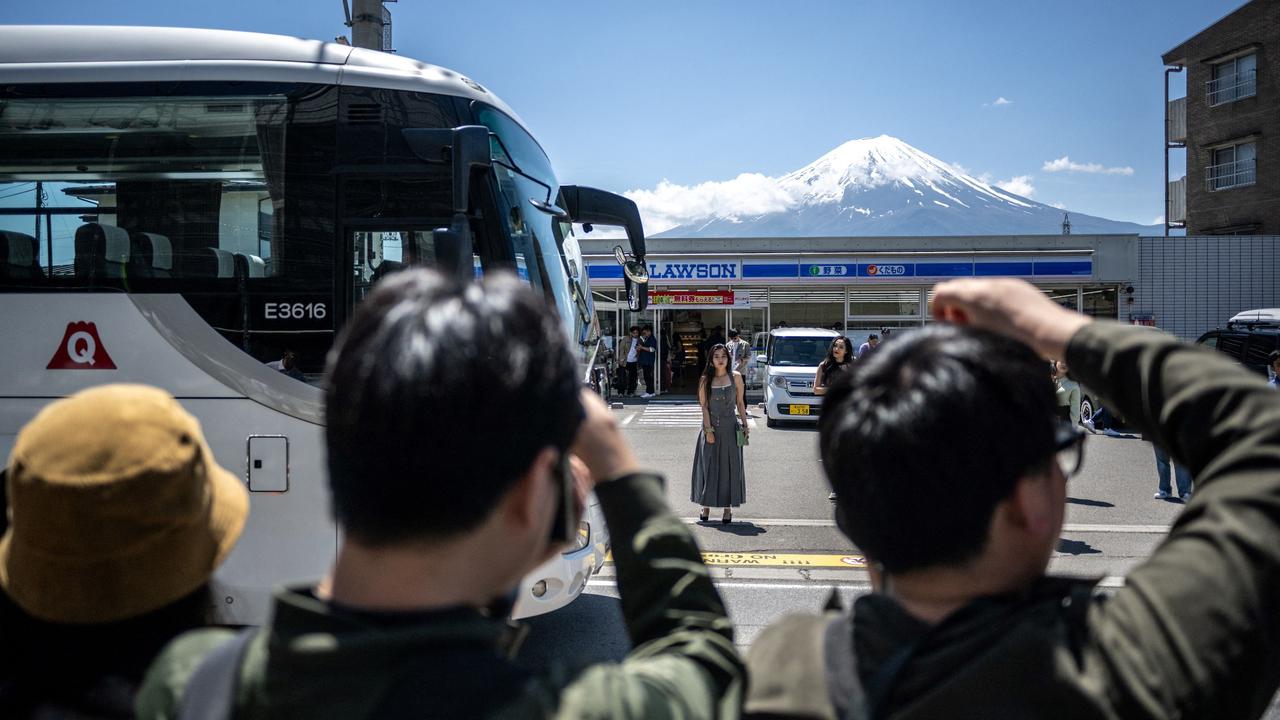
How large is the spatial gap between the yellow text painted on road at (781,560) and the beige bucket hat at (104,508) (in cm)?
603

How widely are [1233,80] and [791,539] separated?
3327 cm

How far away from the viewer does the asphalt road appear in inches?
220

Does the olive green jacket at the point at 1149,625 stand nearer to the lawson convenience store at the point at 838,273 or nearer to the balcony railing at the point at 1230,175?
the lawson convenience store at the point at 838,273

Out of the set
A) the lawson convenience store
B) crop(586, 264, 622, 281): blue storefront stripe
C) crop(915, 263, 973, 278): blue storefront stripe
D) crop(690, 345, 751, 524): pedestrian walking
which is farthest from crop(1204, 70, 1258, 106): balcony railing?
crop(690, 345, 751, 524): pedestrian walking

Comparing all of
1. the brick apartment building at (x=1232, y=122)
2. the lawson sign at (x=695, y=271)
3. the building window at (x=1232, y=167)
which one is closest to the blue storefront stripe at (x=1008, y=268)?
the lawson sign at (x=695, y=271)

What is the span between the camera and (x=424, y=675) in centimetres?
86

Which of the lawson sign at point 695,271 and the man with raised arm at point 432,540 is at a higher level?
the lawson sign at point 695,271

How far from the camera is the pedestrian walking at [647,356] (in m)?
23.1

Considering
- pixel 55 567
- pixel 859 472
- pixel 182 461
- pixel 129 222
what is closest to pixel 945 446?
pixel 859 472

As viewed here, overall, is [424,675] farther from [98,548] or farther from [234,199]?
[234,199]

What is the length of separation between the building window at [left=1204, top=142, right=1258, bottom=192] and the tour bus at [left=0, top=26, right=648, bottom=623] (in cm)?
3545

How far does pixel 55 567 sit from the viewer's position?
3.74 feet

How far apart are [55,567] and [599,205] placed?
5.68 metres

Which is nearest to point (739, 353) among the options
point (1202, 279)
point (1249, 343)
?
point (1249, 343)
